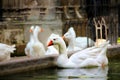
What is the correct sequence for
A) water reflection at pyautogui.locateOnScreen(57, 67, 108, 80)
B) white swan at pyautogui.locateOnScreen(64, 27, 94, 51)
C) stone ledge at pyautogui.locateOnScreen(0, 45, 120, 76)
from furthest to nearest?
white swan at pyautogui.locateOnScreen(64, 27, 94, 51), stone ledge at pyautogui.locateOnScreen(0, 45, 120, 76), water reflection at pyautogui.locateOnScreen(57, 67, 108, 80)

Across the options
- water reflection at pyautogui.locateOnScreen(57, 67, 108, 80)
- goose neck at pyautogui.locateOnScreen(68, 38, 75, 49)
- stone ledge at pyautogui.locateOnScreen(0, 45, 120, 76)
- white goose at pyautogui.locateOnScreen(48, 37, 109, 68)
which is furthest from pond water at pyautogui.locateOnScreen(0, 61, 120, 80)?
goose neck at pyautogui.locateOnScreen(68, 38, 75, 49)

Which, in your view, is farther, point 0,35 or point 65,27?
point 65,27

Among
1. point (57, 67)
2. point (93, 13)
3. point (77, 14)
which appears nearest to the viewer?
point (57, 67)

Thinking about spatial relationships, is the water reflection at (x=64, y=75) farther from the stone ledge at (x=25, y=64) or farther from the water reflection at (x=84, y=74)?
the stone ledge at (x=25, y=64)

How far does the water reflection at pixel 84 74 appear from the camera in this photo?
30.0ft

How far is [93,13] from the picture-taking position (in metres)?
20.7

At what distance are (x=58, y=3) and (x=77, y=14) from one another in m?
0.99

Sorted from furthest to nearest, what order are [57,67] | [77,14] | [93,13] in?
[93,13] → [77,14] → [57,67]

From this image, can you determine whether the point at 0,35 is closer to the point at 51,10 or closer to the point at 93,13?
the point at 51,10

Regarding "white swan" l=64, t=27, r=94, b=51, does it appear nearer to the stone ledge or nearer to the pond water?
the stone ledge

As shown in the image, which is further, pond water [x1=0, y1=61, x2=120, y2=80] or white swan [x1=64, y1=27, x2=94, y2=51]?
white swan [x1=64, y1=27, x2=94, y2=51]

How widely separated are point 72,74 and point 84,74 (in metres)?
0.24

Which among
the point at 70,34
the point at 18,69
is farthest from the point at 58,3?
the point at 18,69

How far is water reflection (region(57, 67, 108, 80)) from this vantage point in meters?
9.15
